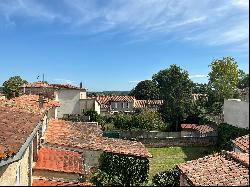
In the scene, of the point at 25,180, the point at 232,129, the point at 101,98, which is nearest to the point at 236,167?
the point at 25,180

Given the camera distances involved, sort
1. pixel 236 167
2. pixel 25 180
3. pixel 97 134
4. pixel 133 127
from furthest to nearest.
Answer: pixel 133 127 → pixel 97 134 → pixel 25 180 → pixel 236 167

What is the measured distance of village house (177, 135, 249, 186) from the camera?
10.7 meters

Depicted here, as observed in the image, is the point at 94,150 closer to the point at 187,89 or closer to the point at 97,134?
the point at 97,134

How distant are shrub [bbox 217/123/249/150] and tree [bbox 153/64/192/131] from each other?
48.6 ft

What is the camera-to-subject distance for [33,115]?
1773 cm

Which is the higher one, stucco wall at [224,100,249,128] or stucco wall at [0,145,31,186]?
stucco wall at [224,100,249,128]

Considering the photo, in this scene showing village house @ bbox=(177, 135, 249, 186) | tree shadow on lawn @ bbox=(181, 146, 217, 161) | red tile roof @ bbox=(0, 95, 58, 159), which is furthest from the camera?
tree shadow on lawn @ bbox=(181, 146, 217, 161)

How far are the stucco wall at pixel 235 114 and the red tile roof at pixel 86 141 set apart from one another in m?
12.2

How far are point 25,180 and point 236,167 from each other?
8014 mm

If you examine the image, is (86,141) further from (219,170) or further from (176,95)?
(176,95)

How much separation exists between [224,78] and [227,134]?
27434 millimetres

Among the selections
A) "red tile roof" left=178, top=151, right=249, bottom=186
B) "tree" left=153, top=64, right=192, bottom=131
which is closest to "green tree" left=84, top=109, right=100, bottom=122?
"tree" left=153, top=64, right=192, bottom=131

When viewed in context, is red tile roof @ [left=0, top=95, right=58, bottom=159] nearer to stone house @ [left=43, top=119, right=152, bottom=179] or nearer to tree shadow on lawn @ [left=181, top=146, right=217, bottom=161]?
stone house @ [left=43, top=119, right=152, bottom=179]

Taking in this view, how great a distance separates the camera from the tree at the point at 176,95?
5547 cm
